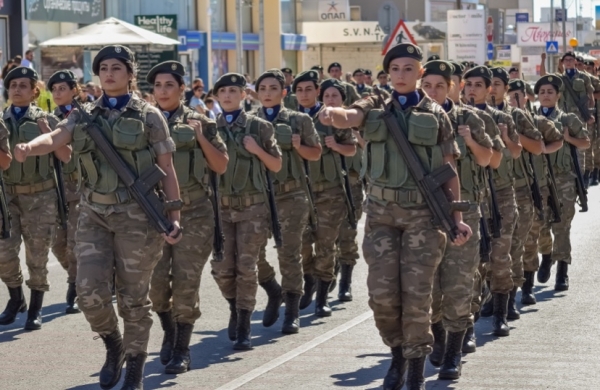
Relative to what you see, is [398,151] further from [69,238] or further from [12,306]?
[69,238]

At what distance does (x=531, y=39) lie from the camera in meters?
75.4

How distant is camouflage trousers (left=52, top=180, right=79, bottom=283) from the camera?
39.1ft

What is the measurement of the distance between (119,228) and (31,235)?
3305 millimetres

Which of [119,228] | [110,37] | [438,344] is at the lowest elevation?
[438,344]

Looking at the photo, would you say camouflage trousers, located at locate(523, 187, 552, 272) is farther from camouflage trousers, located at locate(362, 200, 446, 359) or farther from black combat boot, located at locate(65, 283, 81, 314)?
camouflage trousers, located at locate(362, 200, 446, 359)

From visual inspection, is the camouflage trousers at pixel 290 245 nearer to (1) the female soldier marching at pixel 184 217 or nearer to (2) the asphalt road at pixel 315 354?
(2) the asphalt road at pixel 315 354

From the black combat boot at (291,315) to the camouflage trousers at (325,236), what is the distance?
0.94m

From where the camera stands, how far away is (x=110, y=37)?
24.6 m

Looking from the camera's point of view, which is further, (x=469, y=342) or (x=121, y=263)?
(x=469, y=342)

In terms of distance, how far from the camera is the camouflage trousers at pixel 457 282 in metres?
8.82

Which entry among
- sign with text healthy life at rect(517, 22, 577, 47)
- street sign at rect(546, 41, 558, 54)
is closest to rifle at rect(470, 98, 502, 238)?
street sign at rect(546, 41, 558, 54)

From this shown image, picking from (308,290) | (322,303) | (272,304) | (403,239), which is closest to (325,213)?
(308,290)

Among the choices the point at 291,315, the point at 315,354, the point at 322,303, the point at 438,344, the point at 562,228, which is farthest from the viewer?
the point at 562,228

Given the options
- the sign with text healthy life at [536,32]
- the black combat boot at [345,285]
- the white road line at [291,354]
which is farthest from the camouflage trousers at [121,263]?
the sign with text healthy life at [536,32]
